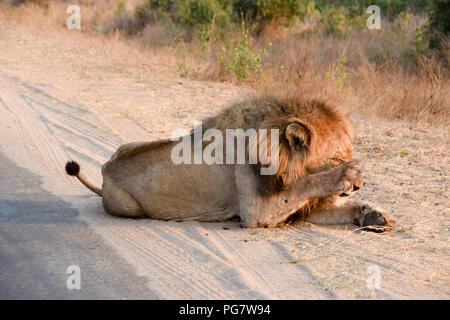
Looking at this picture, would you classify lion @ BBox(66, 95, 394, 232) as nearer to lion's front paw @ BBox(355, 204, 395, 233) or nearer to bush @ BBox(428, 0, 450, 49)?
lion's front paw @ BBox(355, 204, 395, 233)

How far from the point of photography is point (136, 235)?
4871 millimetres

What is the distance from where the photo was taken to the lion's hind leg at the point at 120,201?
204 inches

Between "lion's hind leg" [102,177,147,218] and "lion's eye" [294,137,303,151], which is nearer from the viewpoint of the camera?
"lion's eye" [294,137,303,151]

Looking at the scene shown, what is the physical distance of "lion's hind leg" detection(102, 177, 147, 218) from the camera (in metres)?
5.18

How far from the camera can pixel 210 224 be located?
199 inches

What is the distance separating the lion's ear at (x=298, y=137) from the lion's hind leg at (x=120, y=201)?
1436 mm

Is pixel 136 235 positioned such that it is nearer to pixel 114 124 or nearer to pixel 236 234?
pixel 236 234
